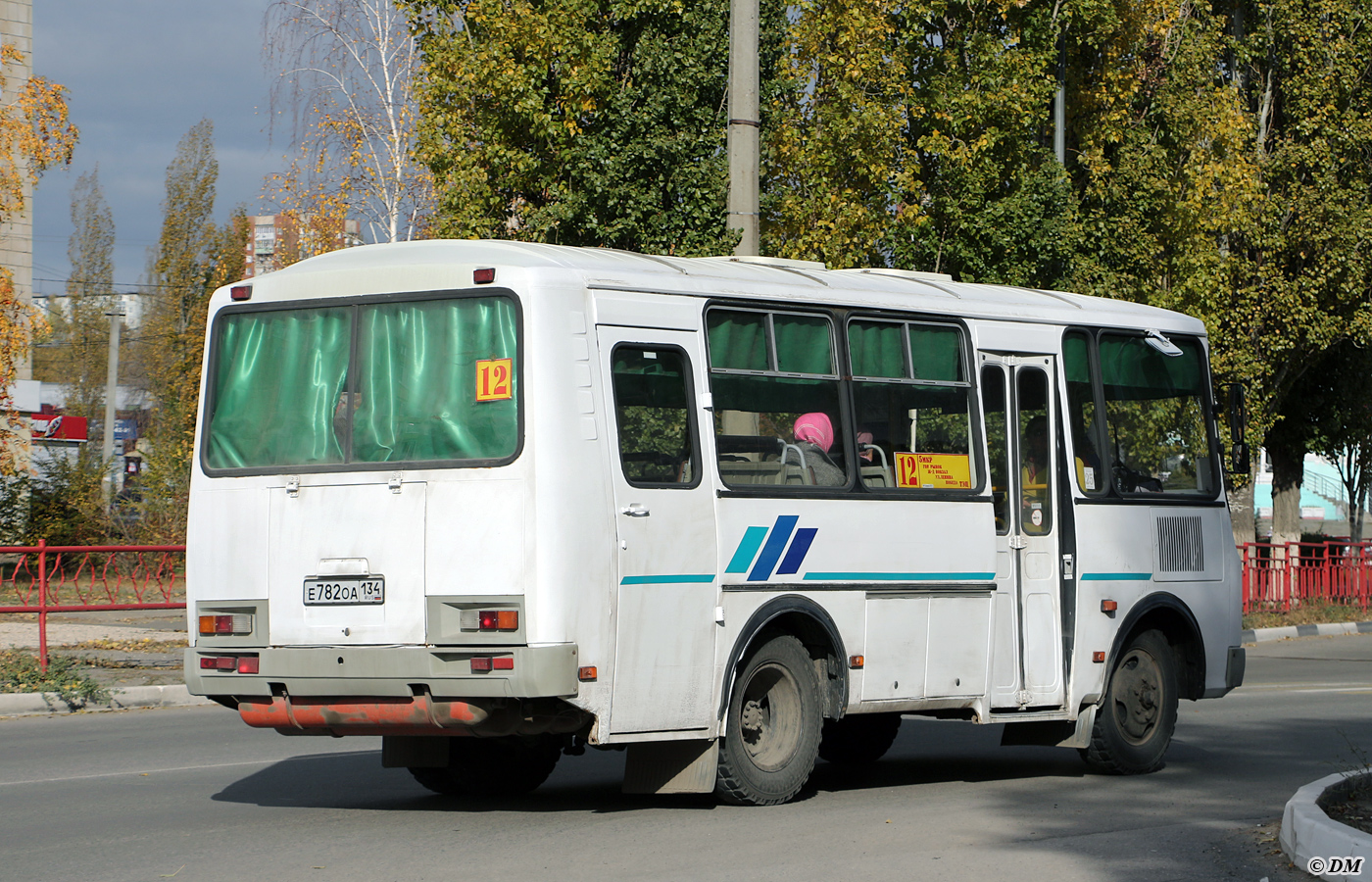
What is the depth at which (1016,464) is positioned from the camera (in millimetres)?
10727

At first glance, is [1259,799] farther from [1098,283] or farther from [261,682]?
[1098,283]

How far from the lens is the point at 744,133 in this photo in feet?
47.2

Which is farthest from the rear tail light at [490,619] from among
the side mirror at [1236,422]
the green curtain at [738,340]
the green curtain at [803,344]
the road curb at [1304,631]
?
the road curb at [1304,631]

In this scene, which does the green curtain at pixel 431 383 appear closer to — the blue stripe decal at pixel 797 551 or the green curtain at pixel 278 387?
the green curtain at pixel 278 387

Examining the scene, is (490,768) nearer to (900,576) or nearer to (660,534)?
(660,534)

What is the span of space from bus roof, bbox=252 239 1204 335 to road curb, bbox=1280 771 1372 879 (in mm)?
3724

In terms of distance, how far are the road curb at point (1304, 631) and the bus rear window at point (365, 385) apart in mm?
20320

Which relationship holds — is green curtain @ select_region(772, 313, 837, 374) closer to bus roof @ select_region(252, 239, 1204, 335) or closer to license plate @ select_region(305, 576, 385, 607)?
bus roof @ select_region(252, 239, 1204, 335)

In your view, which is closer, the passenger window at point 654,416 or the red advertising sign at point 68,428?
the passenger window at point 654,416

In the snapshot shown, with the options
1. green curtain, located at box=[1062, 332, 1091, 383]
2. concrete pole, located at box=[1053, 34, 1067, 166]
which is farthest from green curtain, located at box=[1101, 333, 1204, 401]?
concrete pole, located at box=[1053, 34, 1067, 166]

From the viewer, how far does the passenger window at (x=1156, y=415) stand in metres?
11.5

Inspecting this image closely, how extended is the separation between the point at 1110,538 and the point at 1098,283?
15.1 m

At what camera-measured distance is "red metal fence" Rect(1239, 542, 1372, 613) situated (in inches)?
1150

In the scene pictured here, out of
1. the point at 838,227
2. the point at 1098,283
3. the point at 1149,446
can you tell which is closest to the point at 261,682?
the point at 1149,446
